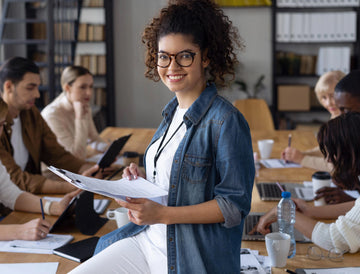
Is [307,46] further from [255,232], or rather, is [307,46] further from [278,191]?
[255,232]

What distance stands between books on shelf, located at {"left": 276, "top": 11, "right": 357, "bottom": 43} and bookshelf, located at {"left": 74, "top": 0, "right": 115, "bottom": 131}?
81.5 inches

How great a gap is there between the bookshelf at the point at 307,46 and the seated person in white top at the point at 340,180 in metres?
3.94

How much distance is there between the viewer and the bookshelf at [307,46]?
5383mm

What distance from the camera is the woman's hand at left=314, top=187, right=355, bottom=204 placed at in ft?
6.01

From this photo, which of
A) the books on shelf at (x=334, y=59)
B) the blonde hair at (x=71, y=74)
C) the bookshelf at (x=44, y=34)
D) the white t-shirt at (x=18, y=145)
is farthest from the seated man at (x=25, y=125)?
the books on shelf at (x=334, y=59)

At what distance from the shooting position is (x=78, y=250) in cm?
149

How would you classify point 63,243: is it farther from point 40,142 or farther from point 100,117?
point 100,117

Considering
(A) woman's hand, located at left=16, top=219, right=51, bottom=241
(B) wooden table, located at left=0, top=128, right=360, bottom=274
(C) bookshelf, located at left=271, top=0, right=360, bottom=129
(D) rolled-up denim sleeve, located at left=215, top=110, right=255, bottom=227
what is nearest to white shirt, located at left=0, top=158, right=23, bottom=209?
(B) wooden table, located at left=0, top=128, right=360, bottom=274

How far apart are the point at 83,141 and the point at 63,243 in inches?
56.1

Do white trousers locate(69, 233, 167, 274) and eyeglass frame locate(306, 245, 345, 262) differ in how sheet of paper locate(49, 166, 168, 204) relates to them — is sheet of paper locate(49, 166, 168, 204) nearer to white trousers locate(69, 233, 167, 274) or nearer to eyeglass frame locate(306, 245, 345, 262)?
white trousers locate(69, 233, 167, 274)

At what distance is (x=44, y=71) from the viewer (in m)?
5.30

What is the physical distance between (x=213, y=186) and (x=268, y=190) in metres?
0.92

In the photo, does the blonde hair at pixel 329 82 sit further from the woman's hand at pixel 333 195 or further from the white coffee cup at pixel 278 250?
the white coffee cup at pixel 278 250

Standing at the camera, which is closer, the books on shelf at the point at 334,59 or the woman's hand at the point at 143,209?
the woman's hand at the point at 143,209
